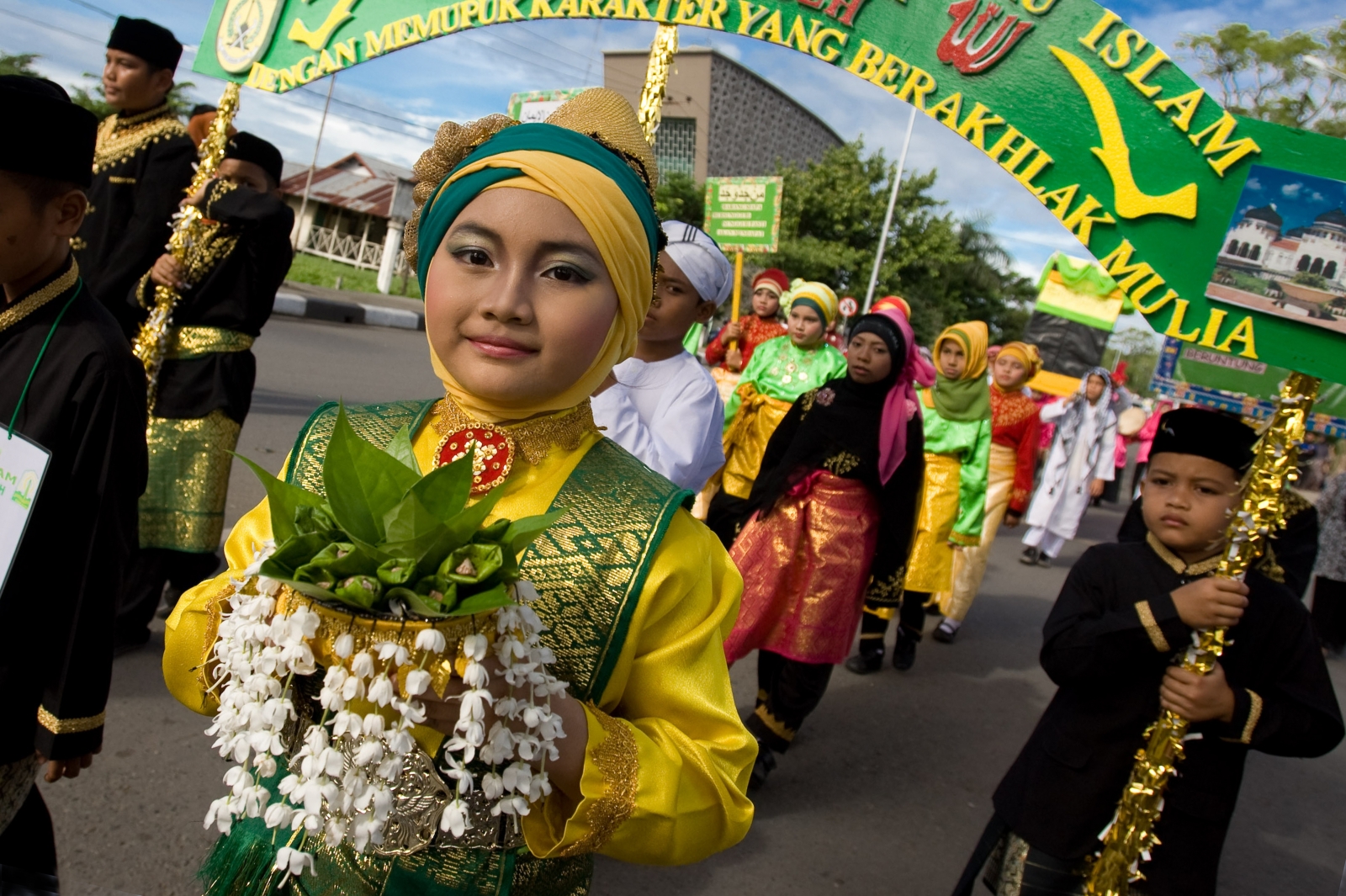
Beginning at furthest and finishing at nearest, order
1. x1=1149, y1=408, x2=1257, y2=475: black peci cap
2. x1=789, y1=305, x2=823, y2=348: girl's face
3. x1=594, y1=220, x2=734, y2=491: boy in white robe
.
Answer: x1=789, y1=305, x2=823, y2=348: girl's face, x1=594, y1=220, x2=734, y2=491: boy in white robe, x1=1149, y1=408, x2=1257, y2=475: black peci cap

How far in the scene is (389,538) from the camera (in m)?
0.96

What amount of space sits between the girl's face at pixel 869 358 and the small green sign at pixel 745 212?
6578 millimetres

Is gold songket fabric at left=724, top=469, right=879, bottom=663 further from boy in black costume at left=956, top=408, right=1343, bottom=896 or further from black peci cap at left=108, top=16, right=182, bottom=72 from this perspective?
black peci cap at left=108, top=16, right=182, bottom=72

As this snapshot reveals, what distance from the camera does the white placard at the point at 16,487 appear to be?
1654mm

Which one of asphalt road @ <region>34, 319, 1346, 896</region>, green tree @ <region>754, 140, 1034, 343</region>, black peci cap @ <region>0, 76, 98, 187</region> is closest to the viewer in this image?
black peci cap @ <region>0, 76, 98, 187</region>

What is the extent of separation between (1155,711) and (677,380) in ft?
5.19

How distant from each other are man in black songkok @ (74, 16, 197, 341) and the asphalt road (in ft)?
5.14

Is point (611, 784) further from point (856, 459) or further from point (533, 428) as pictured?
point (856, 459)

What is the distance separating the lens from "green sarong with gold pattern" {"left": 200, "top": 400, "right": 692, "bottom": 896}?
4.18ft

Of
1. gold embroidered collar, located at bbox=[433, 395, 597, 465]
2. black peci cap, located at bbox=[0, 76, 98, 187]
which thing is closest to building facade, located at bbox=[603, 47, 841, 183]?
black peci cap, located at bbox=[0, 76, 98, 187]

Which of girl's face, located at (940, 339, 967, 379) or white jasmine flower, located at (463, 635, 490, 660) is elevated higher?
girl's face, located at (940, 339, 967, 379)

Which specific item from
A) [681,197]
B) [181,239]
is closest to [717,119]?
[681,197]

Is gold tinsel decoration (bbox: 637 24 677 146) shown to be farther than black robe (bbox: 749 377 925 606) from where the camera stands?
A: No

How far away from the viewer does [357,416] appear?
56.8 inches
